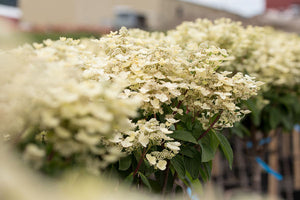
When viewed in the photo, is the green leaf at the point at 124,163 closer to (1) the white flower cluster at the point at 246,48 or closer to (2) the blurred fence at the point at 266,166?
(1) the white flower cluster at the point at 246,48

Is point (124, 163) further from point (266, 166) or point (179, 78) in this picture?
point (266, 166)

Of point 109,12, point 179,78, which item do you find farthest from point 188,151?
point 109,12

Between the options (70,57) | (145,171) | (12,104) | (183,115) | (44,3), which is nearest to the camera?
(12,104)

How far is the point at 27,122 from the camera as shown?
955 millimetres

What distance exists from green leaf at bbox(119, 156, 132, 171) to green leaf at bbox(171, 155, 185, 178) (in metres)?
0.20

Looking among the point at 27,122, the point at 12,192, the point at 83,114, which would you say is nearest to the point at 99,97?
the point at 83,114

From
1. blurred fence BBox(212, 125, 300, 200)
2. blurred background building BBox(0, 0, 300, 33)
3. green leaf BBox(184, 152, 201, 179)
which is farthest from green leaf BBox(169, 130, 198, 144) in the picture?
blurred background building BBox(0, 0, 300, 33)

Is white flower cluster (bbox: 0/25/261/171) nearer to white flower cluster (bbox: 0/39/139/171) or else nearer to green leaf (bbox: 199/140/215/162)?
white flower cluster (bbox: 0/39/139/171)

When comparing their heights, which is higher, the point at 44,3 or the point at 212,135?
the point at 44,3

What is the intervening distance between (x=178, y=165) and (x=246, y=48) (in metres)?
1.62

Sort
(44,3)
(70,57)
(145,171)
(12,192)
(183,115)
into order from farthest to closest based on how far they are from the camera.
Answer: (44,3) → (183,115) → (145,171) → (70,57) → (12,192)

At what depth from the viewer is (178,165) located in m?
1.52

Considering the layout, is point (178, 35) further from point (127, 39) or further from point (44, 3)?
point (44, 3)

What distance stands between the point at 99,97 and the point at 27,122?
209 mm
